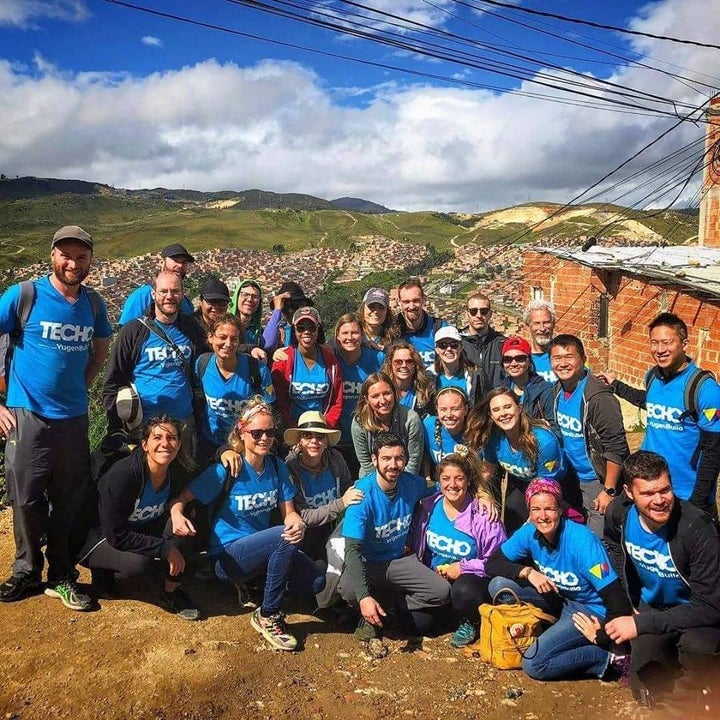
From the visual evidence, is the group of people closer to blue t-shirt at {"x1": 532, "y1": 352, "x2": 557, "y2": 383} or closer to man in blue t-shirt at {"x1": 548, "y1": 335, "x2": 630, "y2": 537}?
man in blue t-shirt at {"x1": 548, "y1": 335, "x2": 630, "y2": 537}

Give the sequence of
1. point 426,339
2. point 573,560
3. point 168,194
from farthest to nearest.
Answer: point 168,194, point 426,339, point 573,560

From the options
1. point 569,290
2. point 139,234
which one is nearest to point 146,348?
point 569,290

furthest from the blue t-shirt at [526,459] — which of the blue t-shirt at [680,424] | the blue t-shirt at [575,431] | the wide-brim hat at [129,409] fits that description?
the wide-brim hat at [129,409]

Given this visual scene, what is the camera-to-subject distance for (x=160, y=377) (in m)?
4.41

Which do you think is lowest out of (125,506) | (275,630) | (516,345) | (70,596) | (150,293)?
(275,630)

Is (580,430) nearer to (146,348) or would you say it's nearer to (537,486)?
(537,486)

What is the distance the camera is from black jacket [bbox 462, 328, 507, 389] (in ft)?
17.6

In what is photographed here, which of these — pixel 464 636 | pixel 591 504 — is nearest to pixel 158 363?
pixel 464 636

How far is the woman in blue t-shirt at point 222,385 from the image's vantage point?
14.7 ft

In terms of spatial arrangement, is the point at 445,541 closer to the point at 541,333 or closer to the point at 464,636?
the point at 464,636

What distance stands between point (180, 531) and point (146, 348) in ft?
4.39

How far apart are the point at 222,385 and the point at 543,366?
287cm

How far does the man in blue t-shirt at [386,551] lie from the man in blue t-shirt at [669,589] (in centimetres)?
123

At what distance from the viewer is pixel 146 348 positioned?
4363 mm
